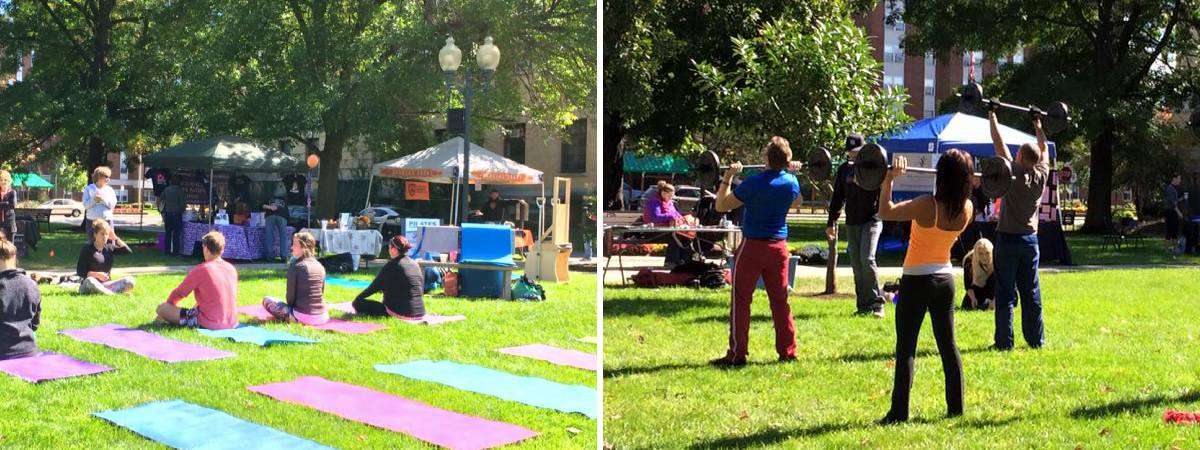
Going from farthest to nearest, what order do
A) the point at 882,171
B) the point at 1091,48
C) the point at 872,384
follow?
the point at 1091,48, the point at 872,384, the point at 882,171

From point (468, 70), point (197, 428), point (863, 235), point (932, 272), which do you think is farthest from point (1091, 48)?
point (197, 428)

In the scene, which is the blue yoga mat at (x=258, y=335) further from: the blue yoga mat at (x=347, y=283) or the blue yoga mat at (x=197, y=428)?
the blue yoga mat at (x=197, y=428)

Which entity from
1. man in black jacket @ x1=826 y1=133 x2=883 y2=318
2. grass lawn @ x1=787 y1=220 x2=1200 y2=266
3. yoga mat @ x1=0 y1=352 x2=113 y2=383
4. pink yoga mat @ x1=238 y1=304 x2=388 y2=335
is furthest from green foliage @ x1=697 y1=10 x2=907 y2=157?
grass lawn @ x1=787 y1=220 x2=1200 y2=266

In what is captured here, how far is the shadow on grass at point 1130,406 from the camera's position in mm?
4398

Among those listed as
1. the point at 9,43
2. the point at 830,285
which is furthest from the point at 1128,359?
the point at 9,43

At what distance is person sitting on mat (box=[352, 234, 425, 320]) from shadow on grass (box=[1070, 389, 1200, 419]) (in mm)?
2764

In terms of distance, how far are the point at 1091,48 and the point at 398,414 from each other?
2338 cm

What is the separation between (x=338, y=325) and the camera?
4402 mm

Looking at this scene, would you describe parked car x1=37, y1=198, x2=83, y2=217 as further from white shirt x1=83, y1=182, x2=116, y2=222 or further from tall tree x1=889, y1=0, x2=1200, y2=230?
tall tree x1=889, y1=0, x2=1200, y2=230

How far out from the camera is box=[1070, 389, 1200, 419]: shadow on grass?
14.4 ft

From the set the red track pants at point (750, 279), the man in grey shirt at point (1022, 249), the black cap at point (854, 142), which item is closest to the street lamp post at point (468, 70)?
the red track pants at point (750, 279)

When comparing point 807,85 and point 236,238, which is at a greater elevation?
point 807,85

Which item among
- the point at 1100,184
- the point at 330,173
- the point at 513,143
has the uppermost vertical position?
the point at 1100,184

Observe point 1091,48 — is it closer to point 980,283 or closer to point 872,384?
point 980,283
